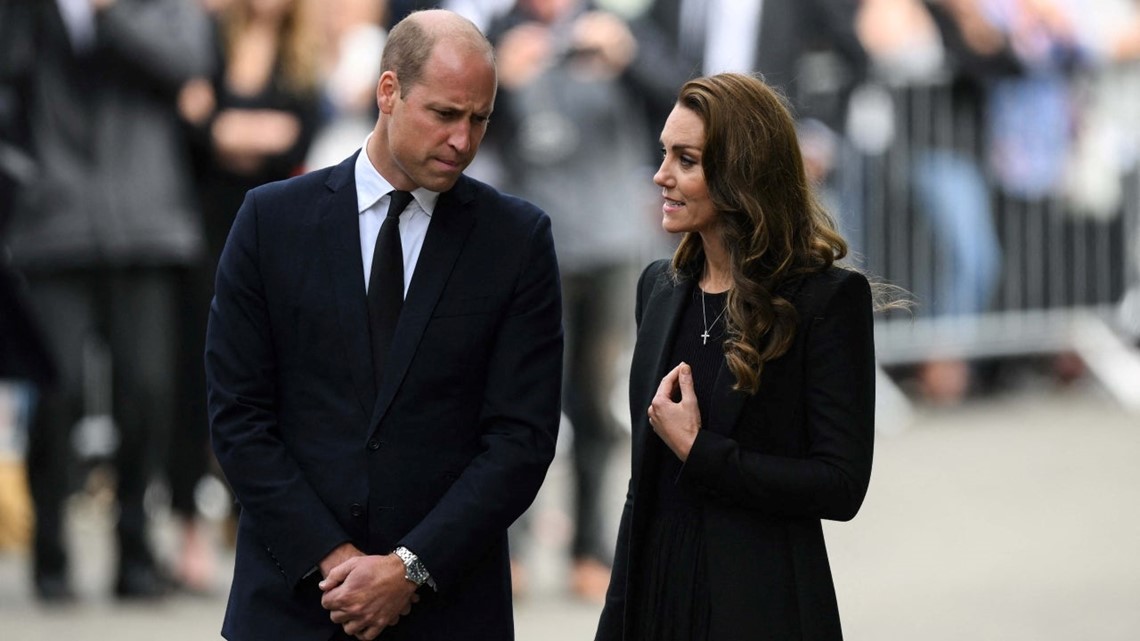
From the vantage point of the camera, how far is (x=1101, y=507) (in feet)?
31.2

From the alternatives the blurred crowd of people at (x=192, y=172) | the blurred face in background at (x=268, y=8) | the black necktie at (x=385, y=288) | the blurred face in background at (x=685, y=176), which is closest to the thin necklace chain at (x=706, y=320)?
the blurred face in background at (x=685, y=176)

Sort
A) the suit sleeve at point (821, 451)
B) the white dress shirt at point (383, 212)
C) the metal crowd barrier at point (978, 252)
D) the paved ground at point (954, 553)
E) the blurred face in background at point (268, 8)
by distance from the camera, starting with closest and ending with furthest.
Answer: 1. the suit sleeve at point (821, 451)
2. the white dress shirt at point (383, 212)
3. the paved ground at point (954, 553)
4. the blurred face in background at point (268, 8)
5. the metal crowd barrier at point (978, 252)

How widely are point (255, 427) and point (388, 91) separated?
27.9 inches

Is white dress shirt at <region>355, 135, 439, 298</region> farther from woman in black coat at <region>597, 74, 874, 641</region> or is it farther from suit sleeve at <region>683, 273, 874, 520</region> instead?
suit sleeve at <region>683, 273, 874, 520</region>

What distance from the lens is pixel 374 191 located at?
3.93 meters

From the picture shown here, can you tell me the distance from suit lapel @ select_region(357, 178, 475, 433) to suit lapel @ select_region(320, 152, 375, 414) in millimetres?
41

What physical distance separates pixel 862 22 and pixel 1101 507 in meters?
3.26

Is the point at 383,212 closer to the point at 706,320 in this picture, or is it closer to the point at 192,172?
the point at 706,320

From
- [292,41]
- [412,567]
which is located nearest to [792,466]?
[412,567]

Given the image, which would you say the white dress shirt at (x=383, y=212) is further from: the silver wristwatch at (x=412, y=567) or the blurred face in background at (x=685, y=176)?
the silver wristwatch at (x=412, y=567)

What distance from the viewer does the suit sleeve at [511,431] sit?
377 cm

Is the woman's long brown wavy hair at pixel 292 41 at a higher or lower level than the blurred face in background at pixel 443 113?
higher

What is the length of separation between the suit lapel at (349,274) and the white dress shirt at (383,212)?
0.9 inches

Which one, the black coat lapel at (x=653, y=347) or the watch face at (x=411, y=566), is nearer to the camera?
the watch face at (x=411, y=566)
